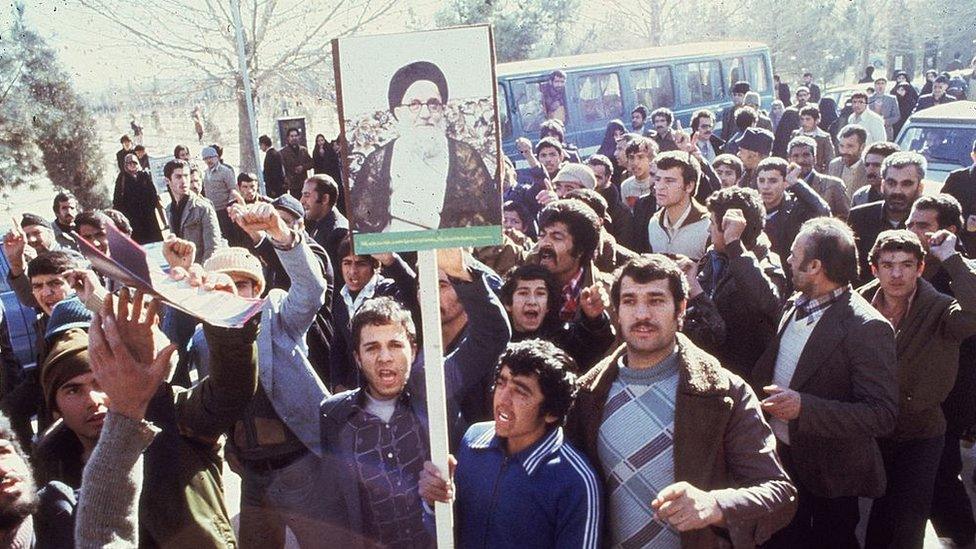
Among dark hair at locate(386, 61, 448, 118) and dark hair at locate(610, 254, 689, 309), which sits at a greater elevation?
dark hair at locate(386, 61, 448, 118)

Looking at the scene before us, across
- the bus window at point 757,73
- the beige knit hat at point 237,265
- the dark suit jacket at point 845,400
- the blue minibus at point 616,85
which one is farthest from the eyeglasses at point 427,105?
the bus window at point 757,73

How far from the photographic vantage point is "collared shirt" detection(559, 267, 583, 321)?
3.83 m

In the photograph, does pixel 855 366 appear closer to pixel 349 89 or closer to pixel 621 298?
pixel 621 298

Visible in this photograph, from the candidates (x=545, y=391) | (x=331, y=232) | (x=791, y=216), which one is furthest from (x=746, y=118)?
(x=545, y=391)

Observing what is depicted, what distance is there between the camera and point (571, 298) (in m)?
3.91

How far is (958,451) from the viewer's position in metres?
4.18

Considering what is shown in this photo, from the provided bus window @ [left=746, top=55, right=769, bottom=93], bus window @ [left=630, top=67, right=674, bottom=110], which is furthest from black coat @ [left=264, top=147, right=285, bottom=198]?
bus window @ [left=746, top=55, right=769, bottom=93]

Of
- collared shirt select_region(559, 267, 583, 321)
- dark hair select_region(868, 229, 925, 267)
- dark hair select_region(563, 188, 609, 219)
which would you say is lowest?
collared shirt select_region(559, 267, 583, 321)

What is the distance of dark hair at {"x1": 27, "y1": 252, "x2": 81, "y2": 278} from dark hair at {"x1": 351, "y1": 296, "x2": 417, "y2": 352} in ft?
6.60

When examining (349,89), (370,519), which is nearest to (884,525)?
(370,519)

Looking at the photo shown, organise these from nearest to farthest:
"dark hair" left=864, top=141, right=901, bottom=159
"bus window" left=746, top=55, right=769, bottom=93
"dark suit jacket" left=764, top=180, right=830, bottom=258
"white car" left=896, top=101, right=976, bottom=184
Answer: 1. "dark suit jacket" left=764, top=180, right=830, bottom=258
2. "dark hair" left=864, top=141, right=901, bottom=159
3. "white car" left=896, top=101, right=976, bottom=184
4. "bus window" left=746, top=55, right=769, bottom=93

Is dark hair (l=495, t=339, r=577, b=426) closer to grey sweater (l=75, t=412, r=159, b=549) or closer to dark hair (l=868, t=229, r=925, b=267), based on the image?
grey sweater (l=75, t=412, r=159, b=549)

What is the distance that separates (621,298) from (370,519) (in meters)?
1.20

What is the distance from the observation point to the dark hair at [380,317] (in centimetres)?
309
